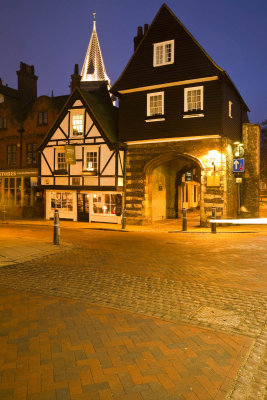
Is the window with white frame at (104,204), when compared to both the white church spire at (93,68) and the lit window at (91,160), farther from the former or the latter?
the white church spire at (93,68)

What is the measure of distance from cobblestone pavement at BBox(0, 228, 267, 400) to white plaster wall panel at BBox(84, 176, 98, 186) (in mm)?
13432

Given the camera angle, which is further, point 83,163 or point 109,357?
point 83,163

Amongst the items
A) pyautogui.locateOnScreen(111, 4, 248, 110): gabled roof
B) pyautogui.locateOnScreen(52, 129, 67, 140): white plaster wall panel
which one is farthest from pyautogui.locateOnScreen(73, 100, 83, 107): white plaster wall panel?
pyautogui.locateOnScreen(111, 4, 248, 110): gabled roof

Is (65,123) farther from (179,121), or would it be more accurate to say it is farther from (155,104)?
(179,121)

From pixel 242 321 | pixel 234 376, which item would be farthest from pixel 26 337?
pixel 242 321

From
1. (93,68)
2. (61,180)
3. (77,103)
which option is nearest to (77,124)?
(77,103)

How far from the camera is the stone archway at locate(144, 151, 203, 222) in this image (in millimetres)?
21016

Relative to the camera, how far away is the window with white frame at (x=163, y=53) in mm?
19547

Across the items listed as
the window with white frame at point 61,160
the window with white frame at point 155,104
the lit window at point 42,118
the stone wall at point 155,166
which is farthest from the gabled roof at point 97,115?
the lit window at point 42,118

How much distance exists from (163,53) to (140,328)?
61.2ft

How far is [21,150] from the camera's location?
28562 mm

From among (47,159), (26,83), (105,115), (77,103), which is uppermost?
(26,83)

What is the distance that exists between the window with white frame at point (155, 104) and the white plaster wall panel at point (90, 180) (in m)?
5.66

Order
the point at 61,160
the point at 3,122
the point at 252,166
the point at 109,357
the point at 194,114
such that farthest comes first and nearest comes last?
1. the point at 3,122
2. the point at 61,160
3. the point at 252,166
4. the point at 194,114
5. the point at 109,357
